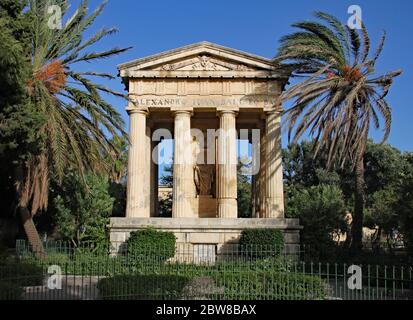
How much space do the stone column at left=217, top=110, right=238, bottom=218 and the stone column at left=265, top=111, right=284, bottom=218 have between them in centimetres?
154

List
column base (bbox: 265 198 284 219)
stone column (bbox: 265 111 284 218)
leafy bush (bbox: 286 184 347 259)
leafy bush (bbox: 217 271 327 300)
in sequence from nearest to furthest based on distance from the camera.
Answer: leafy bush (bbox: 217 271 327 300) < leafy bush (bbox: 286 184 347 259) < column base (bbox: 265 198 284 219) < stone column (bbox: 265 111 284 218)

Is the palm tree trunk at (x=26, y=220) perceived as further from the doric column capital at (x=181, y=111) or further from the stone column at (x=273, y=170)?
the stone column at (x=273, y=170)

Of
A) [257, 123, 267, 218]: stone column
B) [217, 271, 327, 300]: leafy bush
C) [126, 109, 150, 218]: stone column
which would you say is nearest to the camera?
[217, 271, 327, 300]: leafy bush

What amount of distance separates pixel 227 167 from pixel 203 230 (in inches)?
140

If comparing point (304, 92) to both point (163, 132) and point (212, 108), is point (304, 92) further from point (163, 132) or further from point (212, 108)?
point (163, 132)

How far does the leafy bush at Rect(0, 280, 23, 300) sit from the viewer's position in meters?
10.5

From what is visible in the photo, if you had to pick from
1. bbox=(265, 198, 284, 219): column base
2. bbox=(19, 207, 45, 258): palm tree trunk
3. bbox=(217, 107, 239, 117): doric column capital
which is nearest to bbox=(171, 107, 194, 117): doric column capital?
bbox=(217, 107, 239, 117): doric column capital

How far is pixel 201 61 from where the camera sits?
79.6 ft

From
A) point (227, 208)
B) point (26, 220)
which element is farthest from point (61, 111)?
point (227, 208)

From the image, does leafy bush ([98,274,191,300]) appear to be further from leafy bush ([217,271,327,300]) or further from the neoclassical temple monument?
the neoclassical temple monument

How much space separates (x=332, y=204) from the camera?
2922 cm

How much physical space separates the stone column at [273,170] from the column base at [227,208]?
153 centimetres
